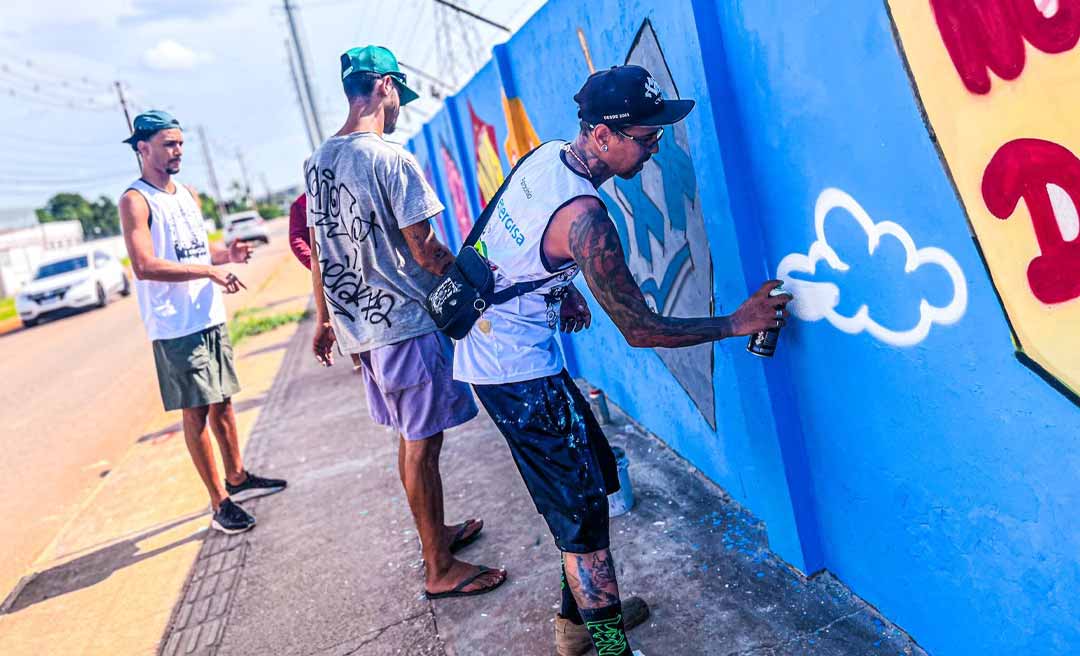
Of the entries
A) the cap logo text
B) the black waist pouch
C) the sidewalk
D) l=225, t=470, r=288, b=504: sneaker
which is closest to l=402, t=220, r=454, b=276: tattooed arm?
the black waist pouch

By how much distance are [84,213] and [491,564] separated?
91.0m

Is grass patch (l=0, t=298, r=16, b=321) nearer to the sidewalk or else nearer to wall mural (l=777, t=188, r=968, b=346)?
the sidewalk

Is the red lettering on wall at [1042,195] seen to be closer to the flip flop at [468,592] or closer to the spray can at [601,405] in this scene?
the flip flop at [468,592]

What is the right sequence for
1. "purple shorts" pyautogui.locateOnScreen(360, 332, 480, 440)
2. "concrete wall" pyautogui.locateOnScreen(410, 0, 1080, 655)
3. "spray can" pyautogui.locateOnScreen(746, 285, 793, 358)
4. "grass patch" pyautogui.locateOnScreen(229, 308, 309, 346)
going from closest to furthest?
"concrete wall" pyautogui.locateOnScreen(410, 0, 1080, 655)
"spray can" pyautogui.locateOnScreen(746, 285, 793, 358)
"purple shorts" pyautogui.locateOnScreen(360, 332, 480, 440)
"grass patch" pyautogui.locateOnScreen(229, 308, 309, 346)

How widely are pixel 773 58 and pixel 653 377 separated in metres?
1.91

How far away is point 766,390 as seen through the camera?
95.7 inches

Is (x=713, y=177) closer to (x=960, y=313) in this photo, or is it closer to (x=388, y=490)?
(x=960, y=313)

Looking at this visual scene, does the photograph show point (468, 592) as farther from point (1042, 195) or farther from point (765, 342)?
point (1042, 195)

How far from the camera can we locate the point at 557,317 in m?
2.36

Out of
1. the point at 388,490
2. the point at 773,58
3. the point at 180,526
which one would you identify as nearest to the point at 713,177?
the point at 773,58

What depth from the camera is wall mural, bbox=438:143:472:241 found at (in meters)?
7.30

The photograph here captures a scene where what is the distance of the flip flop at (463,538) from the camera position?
3297 mm

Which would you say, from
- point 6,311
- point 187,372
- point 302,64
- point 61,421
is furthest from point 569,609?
point 6,311

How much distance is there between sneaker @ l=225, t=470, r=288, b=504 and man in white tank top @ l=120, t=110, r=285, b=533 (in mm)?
309
